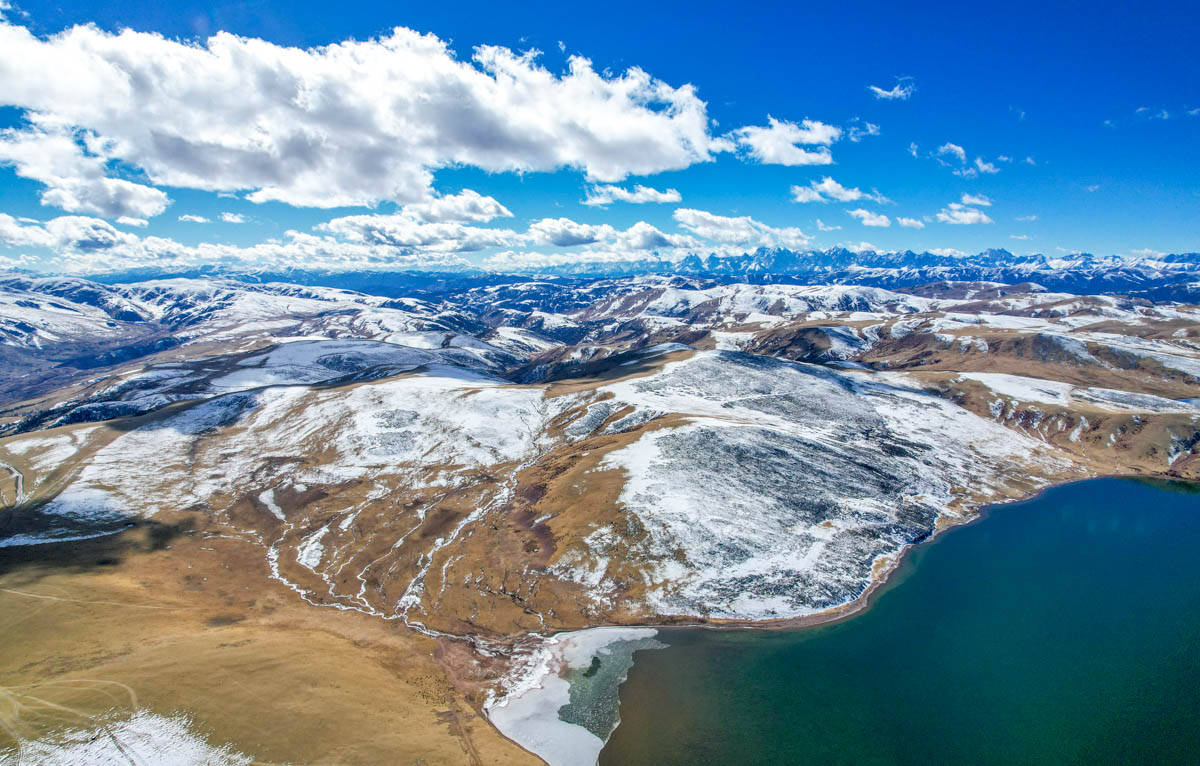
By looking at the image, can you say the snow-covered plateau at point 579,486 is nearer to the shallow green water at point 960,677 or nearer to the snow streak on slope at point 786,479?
the snow streak on slope at point 786,479

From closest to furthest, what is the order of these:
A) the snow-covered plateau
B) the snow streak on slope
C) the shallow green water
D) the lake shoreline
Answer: the shallow green water < the lake shoreline < the snow-covered plateau < the snow streak on slope

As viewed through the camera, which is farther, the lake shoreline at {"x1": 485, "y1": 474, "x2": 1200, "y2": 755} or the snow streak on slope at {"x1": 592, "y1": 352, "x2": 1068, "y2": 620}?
the snow streak on slope at {"x1": 592, "y1": 352, "x2": 1068, "y2": 620}

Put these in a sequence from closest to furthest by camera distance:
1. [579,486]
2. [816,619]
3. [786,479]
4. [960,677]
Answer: [960,677] → [816,619] → [579,486] → [786,479]

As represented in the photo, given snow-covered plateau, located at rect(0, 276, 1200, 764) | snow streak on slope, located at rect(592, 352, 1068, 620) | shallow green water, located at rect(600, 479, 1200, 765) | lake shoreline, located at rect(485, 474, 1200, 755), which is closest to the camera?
shallow green water, located at rect(600, 479, 1200, 765)

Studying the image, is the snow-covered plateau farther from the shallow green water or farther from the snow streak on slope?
the shallow green water

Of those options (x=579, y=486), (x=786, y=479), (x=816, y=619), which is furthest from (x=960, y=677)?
(x=579, y=486)

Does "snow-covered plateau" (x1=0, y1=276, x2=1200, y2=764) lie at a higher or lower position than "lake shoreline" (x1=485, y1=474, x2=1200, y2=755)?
higher

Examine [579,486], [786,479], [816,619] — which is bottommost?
[816,619]

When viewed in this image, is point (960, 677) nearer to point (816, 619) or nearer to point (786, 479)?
point (816, 619)

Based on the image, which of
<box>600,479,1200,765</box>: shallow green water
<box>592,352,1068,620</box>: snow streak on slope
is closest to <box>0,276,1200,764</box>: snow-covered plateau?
<box>592,352,1068,620</box>: snow streak on slope
